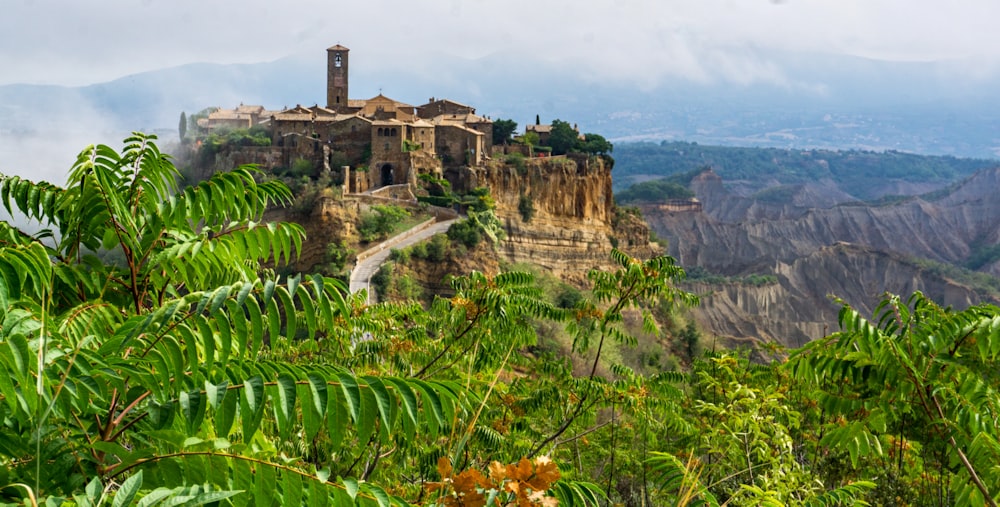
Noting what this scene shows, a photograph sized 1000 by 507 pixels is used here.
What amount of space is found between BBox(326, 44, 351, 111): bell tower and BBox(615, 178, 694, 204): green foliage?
3970 inches

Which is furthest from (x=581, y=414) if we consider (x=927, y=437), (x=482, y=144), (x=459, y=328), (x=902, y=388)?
(x=482, y=144)

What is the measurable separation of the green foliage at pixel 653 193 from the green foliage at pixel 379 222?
381ft

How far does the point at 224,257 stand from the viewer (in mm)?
5969

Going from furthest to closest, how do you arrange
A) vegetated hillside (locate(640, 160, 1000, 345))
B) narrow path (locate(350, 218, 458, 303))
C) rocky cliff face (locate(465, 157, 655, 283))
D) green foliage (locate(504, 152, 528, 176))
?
vegetated hillside (locate(640, 160, 1000, 345)) → green foliage (locate(504, 152, 528, 176)) → rocky cliff face (locate(465, 157, 655, 283)) → narrow path (locate(350, 218, 458, 303))

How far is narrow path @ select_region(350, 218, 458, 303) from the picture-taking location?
44094mm

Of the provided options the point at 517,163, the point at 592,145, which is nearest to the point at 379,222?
the point at 517,163

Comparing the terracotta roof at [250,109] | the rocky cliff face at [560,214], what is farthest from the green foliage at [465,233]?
the terracotta roof at [250,109]

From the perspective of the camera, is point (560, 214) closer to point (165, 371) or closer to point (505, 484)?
point (165, 371)

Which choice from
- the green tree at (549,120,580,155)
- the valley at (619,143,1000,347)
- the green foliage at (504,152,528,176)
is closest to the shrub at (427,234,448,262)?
the green foliage at (504,152,528,176)

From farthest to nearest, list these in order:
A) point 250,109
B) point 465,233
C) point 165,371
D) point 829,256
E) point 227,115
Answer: point 829,256
point 250,109
point 227,115
point 465,233
point 165,371

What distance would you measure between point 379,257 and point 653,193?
406 ft

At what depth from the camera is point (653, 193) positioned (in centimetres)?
16725

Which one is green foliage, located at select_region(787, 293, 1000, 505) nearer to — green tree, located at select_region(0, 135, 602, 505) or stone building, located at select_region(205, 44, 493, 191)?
green tree, located at select_region(0, 135, 602, 505)

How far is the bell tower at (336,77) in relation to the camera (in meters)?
67.8
